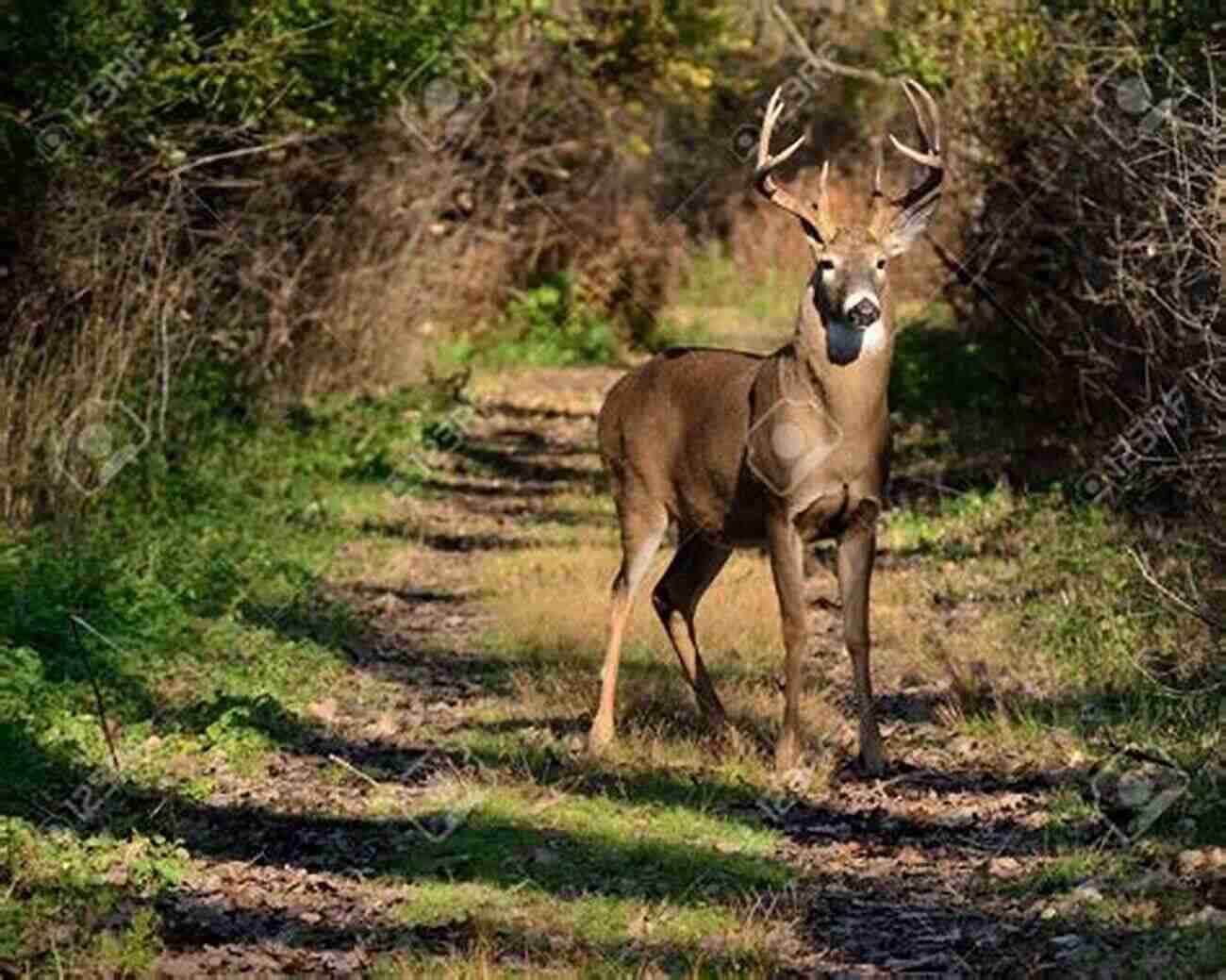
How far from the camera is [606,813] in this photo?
1035 centimetres

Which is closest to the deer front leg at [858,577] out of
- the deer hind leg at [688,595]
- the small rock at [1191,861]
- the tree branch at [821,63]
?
the deer hind leg at [688,595]

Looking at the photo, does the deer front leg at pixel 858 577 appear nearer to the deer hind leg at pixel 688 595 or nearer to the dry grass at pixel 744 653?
the dry grass at pixel 744 653

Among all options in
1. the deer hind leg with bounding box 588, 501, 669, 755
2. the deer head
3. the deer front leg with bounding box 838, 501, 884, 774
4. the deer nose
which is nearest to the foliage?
the deer hind leg with bounding box 588, 501, 669, 755

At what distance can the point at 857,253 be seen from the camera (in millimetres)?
11227

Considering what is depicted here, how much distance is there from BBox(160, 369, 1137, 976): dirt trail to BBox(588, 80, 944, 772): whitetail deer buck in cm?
69

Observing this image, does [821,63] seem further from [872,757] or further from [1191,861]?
[1191,861]

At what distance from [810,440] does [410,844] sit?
2.60 m

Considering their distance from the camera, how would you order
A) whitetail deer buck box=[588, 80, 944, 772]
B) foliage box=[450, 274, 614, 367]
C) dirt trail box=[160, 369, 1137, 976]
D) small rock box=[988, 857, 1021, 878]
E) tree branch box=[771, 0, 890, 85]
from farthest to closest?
foliage box=[450, 274, 614, 367] < tree branch box=[771, 0, 890, 85] < whitetail deer buck box=[588, 80, 944, 772] < small rock box=[988, 857, 1021, 878] < dirt trail box=[160, 369, 1137, 976]

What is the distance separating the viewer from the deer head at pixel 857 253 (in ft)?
36.8

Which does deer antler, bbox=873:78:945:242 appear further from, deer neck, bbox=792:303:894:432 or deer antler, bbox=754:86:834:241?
deer neck, bbox=792:303:894:432

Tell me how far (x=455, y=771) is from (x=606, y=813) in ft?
3.27

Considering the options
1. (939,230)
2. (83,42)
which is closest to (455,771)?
(83,42)

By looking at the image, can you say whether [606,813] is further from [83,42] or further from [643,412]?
[83,42]

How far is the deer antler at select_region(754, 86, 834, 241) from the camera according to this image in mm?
11273
